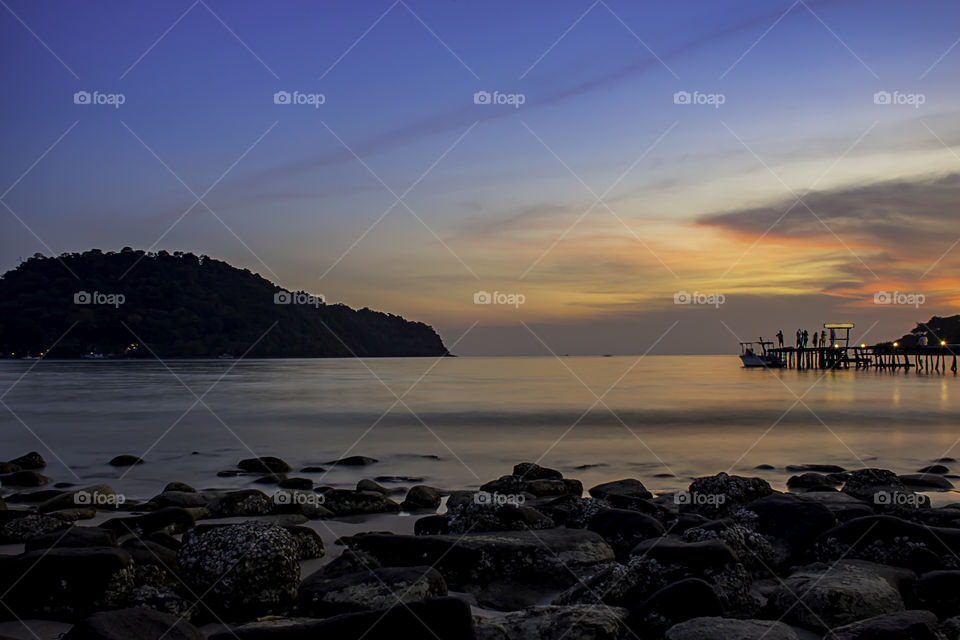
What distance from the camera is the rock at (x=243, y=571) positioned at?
21.0ft

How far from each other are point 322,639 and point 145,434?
886 inches

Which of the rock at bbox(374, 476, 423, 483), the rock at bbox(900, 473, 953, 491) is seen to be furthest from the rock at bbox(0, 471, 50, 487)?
the rock at bbox(900, 473, 953, 491)

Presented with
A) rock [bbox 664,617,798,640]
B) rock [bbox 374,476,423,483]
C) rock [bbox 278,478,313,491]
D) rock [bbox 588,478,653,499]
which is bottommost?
rock [bbox 374,476,423,483]

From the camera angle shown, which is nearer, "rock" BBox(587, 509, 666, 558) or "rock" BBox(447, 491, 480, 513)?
"rock" BBox(587, 509, 666, 558)

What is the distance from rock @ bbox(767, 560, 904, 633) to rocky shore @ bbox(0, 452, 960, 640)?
0.05 feet

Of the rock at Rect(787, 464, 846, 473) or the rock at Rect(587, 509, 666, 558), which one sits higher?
the rock at Rect(587, 509, 666, 558)

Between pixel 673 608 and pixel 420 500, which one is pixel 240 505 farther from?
pixel 673 608

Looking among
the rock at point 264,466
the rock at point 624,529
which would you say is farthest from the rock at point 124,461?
the rock at point 624,529

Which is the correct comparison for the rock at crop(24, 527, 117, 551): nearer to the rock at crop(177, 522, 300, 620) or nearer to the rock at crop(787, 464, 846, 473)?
the rock at crop(177, 522, 300, 620)

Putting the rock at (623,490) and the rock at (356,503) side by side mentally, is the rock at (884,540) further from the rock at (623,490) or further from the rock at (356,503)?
the rock at (356,503)

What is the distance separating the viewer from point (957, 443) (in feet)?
71.8

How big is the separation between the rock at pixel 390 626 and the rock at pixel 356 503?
5469mm

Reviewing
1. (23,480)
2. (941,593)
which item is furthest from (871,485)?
(23,480)

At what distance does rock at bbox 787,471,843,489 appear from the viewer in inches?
532
